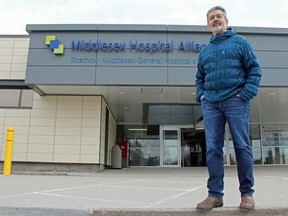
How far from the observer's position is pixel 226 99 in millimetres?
3010

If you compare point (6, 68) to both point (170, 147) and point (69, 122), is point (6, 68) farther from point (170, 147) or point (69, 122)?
point (170, 147)

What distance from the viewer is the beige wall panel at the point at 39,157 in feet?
41.9

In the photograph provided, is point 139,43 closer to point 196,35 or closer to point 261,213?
point 196,35

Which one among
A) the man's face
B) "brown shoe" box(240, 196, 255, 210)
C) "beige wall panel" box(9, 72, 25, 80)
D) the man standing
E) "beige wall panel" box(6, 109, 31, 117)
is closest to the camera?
"brown shoe" box(240, 196, 255, 210)

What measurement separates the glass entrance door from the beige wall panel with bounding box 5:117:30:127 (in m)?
10.0

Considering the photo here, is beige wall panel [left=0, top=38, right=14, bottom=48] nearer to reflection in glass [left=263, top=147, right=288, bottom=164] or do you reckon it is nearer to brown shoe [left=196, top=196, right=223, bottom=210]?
brown shoe [left=196, top=196, right=223, bottom=210]

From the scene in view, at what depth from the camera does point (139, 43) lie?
11781 mm

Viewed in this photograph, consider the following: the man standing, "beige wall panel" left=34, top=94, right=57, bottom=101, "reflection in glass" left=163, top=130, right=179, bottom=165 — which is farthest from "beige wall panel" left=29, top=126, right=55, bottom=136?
the man standing

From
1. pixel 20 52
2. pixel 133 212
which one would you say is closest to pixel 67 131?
pixel 20 52

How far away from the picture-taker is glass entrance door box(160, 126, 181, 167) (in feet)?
67.5

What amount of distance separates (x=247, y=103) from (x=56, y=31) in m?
10.3

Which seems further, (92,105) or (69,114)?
(92,105)

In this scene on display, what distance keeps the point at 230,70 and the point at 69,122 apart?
1091 centimetres

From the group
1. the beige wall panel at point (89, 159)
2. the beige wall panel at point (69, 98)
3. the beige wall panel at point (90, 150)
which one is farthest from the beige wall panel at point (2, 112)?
the beige wall panel at point (89, 159)
